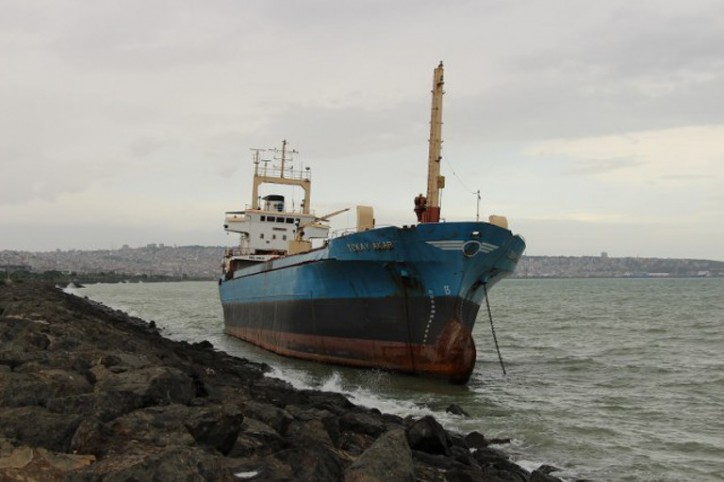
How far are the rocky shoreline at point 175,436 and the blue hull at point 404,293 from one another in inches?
258

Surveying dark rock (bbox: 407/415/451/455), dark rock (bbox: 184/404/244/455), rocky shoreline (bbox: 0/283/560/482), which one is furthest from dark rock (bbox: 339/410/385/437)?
dark rock (bbox: 184/404/244/455)

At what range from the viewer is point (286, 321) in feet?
73.3

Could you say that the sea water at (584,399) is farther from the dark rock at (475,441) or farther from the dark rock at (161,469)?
the dark rock at (161,469)

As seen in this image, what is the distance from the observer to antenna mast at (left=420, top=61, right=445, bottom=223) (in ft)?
68.7

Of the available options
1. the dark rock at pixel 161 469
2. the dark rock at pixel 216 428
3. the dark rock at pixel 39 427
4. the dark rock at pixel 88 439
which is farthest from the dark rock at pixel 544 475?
the dark rock at pixel 39 427

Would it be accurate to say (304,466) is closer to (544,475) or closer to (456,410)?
(544,475)

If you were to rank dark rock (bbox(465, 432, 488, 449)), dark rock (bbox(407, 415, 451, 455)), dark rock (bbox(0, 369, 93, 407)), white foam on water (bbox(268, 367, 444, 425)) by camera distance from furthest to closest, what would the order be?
white foam on water (bbox(268, 367, 444, 425)) → dark rock (bbox(465, 432, 488, 449)) → dark rock (bbox(407, 415, 451, 455)) → dark rock (bbox(0, 369, 93, 407))

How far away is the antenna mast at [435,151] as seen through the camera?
20938 millimetres

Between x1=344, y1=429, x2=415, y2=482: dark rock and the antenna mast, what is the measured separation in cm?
1507

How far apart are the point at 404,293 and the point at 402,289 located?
0.12 m

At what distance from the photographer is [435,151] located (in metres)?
21.1

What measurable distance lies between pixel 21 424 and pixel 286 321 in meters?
16.6

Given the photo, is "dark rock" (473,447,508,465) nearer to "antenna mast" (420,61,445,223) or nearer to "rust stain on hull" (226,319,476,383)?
"rust stain on hull" (226,319,476,383)

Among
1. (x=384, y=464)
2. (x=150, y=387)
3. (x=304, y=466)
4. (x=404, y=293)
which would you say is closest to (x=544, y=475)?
(x=384, y=464)
